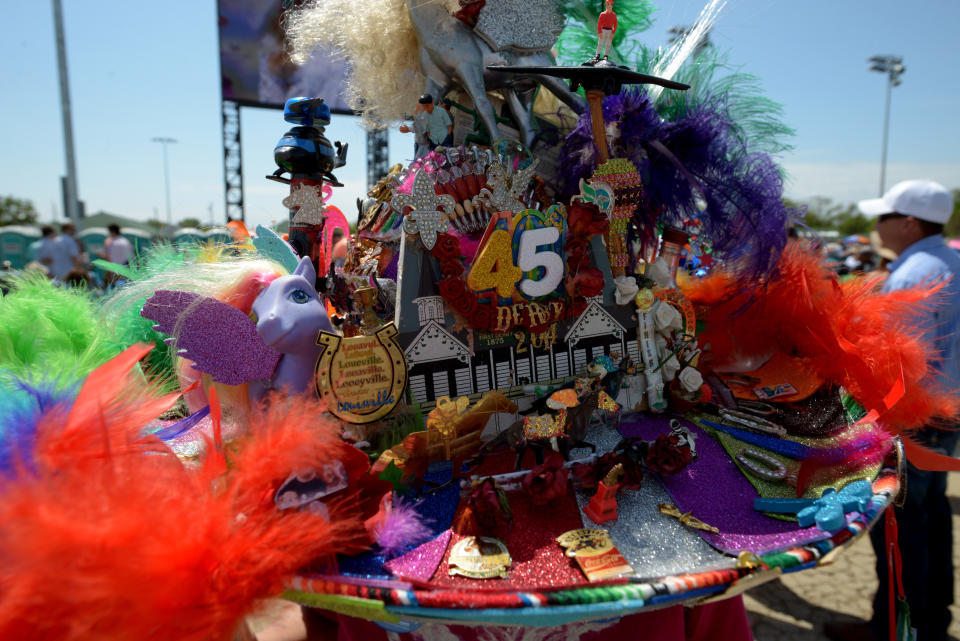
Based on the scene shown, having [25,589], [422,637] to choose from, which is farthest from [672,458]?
[25,589]

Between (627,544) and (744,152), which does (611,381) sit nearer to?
(627,544)

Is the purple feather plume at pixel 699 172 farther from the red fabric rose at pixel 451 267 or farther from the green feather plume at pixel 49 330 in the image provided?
the green feather plume at pixel 49 330

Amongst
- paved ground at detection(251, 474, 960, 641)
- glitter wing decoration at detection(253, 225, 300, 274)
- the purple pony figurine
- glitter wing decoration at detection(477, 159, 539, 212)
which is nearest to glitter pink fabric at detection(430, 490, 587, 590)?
the purple pony figurine

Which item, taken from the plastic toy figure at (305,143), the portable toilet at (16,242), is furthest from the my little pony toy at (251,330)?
the portable toilet at (16,242)

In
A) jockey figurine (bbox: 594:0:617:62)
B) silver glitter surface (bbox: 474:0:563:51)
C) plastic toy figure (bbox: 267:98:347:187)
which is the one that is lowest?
plastic toy figure (bbox: 267:98:347:187)

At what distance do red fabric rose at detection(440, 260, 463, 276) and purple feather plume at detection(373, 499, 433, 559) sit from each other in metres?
0.60

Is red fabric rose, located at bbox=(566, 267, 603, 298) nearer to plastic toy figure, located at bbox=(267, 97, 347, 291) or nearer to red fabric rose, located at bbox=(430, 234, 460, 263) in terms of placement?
red fabric rose, located at bbox=(430, 234, 460, 263)

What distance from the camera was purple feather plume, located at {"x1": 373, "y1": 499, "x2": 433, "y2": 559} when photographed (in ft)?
3.70

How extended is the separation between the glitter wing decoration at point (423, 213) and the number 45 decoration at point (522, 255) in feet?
0.41

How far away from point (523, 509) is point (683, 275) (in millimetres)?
1640

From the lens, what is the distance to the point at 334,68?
223 centimetres

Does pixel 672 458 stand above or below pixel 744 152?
below

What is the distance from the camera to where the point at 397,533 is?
44.4 inches

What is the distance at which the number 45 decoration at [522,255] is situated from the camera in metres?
1.47
